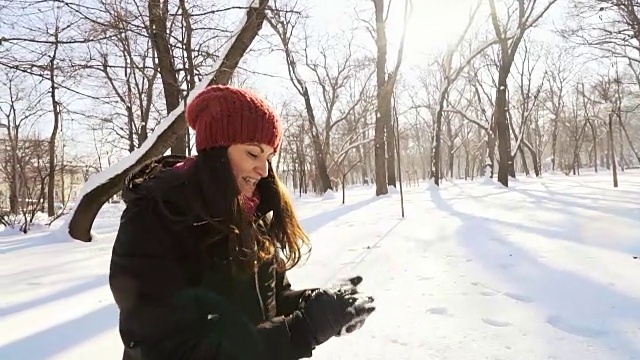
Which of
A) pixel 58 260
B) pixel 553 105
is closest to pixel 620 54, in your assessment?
pixel 58 260

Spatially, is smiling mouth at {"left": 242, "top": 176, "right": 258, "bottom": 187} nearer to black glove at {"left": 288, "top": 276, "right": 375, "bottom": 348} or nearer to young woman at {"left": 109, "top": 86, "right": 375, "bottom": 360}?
young woman at {"left": 109, "top": 86, "right": 375, "bottom": 360}

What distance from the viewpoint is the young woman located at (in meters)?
1.10

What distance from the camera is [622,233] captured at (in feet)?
16.4

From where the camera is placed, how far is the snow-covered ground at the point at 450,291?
2525mm

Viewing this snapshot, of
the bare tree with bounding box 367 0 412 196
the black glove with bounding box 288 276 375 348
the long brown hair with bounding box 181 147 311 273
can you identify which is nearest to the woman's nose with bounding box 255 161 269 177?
the long brown hair with bounding box 181 147 311 273

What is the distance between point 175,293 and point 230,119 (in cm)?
50

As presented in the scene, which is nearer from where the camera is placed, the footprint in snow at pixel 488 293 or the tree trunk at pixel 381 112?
the footprint in snow at pixel 488 293

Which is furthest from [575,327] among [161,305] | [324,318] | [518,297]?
[161,305]

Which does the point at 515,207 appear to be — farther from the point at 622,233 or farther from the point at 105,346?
the point at 105,346

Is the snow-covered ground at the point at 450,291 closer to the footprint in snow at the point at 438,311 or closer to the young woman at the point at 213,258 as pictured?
the footprint in snow at the point at 438,311

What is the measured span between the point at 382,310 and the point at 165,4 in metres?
5.99

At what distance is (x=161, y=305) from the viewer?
3.57 ft

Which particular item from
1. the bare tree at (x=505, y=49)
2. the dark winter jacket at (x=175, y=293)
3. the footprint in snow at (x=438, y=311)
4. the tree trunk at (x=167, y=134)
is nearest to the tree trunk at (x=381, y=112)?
the bare tree at (x=505, y=49)

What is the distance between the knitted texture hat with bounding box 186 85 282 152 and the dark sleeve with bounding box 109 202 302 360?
0.90ft
